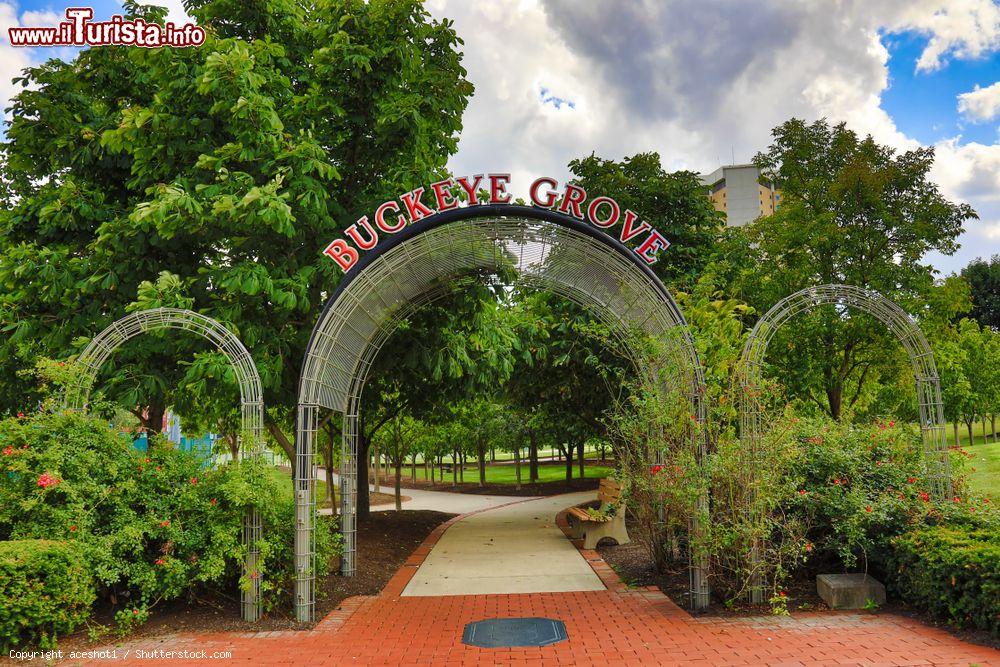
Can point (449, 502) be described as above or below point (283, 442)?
below

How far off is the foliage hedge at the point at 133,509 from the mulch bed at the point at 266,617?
0.16m

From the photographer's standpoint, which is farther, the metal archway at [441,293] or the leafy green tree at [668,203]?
the leafy green tree at [668,203]

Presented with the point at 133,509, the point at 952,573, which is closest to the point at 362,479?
the point at 133,509

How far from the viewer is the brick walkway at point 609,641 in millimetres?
5508

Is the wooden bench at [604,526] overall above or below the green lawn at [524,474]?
above

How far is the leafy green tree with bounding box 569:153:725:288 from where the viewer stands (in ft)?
48.0

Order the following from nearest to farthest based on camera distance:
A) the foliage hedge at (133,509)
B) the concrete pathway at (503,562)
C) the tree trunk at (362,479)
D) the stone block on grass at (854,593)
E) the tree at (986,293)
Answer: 1. the foliage hedge at (133,509)
2. the stone block on grass at (854,593)
3. the concrete pathway at (503,562)
4. the tree trunk at (362,479)
5. the tree at (986,293)

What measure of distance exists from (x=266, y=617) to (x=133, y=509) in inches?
70.8

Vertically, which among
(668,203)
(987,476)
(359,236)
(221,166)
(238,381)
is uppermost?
(668,203)

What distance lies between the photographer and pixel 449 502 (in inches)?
893

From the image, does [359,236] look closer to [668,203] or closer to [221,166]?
[221,166]

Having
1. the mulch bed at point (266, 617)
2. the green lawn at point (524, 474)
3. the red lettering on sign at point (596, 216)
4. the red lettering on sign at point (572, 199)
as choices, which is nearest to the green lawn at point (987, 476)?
the red lettering on sign at point (596, 216)

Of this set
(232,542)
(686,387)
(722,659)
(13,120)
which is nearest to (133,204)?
(13,120)

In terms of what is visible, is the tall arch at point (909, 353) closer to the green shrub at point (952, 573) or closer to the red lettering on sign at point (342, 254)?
the green shrub at point (952, 573)
